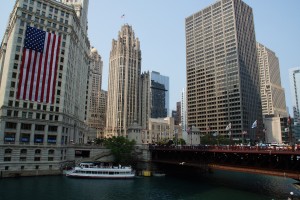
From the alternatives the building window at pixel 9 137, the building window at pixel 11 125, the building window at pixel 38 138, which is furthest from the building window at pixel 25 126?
the building window at pixel 38 138

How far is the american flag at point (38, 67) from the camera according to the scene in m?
88.6

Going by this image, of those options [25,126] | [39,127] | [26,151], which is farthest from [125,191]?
[25,126]

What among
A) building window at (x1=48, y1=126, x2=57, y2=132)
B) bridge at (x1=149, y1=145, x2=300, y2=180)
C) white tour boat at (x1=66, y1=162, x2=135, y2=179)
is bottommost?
white tour boat at (x1=66, y1=162, x2=135, y2=179)

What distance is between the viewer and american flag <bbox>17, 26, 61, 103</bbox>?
291 feet

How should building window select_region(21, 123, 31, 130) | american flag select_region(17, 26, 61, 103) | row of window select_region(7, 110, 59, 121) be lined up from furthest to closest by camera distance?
american flag select_region(17, 26, 61, 103)
building window select_region(21, 123, 31, 130)
row of window select_region(7, 110, 59, 121)

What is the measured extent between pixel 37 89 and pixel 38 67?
7927 millimetres

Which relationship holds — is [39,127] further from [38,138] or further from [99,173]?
[99,173]

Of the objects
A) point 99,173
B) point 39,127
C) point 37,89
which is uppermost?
point 37,89

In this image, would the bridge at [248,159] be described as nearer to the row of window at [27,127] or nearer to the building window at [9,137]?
the row of window at [27,127]

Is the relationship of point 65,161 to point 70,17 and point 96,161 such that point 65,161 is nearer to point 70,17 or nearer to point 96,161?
point 96,161

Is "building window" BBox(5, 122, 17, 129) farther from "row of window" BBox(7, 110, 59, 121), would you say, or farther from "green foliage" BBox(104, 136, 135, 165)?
"green foliage" BBox(104, 136, 135, 165)

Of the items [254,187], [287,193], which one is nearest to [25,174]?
[254,187]

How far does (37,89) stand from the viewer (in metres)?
90.5

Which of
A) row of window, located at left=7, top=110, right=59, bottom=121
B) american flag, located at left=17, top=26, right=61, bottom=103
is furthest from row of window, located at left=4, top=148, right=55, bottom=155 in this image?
american flag, located at left=17, top=26, right=61, bottom=103
